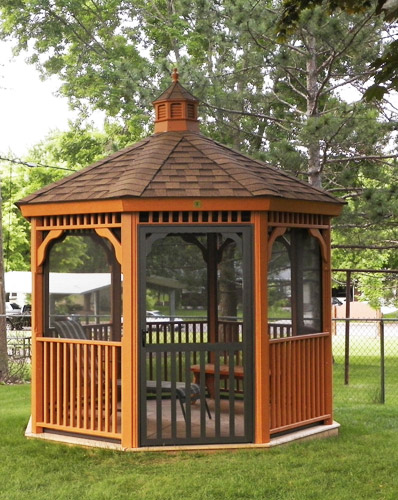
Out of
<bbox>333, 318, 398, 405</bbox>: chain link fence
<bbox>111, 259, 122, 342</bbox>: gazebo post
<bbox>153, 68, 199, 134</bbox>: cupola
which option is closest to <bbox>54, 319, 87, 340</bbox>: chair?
<bbox>111, 259, 122, 342</bbox>: gazebo post

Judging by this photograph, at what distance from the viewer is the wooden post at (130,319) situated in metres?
8.21

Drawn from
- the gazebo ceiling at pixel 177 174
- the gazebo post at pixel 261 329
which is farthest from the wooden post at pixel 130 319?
the gazebo post at pixel 261 329

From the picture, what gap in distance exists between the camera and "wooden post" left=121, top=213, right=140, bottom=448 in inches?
323

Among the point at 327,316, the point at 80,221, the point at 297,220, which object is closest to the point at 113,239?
the point at 80,221

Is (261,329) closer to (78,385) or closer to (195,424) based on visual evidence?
(195,424)

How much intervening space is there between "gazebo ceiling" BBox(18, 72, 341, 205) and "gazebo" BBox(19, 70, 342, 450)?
2cm

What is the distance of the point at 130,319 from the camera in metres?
8.23

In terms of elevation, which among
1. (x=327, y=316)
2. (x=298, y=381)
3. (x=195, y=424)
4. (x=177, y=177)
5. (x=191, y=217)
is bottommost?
(x=195, y=424)

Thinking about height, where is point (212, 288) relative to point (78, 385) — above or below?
above

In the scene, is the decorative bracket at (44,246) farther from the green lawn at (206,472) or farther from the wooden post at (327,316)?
the wooden post at (327,316)

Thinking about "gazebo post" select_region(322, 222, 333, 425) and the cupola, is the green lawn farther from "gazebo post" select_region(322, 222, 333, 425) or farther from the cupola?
the cupola

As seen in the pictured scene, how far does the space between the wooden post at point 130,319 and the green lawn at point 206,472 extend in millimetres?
478

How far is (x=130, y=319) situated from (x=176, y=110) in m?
2.63

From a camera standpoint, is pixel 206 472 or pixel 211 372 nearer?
pixel 206 472
